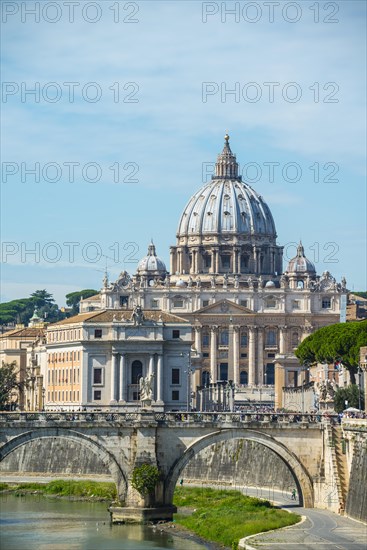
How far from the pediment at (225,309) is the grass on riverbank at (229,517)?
10617 cm

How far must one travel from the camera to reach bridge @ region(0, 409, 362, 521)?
260ft

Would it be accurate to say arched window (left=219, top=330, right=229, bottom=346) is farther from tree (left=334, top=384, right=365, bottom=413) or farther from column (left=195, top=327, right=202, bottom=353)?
tree (left=334, top=384, right=365, bottom=413)

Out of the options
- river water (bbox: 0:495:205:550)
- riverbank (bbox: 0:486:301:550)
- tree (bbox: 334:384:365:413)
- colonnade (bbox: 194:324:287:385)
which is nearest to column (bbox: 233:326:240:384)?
colonnade (bbox: 194:324:287:385)

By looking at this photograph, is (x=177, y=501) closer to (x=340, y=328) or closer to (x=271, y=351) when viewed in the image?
(x=340, y=328)

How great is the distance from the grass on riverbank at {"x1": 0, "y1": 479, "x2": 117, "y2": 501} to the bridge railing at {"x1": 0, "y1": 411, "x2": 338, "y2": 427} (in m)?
12.1

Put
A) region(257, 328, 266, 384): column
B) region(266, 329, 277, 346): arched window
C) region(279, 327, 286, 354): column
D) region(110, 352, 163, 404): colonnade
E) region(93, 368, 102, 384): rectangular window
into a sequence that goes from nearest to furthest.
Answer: region(110, 352, 163, 404): colonnade < region(93, 368, 102, 384): rectangular window < region(279, 327, 286, 354): column < region(257, 328, 266, 384): column < region(266, 329, 277, 346): arched window

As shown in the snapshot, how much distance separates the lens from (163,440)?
8019cm

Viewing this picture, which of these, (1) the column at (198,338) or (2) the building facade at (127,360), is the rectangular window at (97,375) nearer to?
(2) the building facade at (127,360)

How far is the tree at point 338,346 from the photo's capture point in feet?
380

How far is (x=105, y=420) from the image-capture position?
264ft

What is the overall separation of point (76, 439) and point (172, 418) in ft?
14.2

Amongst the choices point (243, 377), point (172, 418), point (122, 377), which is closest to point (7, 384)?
point (122, 377)

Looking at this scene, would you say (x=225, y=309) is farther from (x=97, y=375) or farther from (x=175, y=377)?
(x=175, y=377)

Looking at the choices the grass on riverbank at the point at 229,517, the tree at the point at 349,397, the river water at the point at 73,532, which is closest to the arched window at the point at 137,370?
the tree at the point at 349,397
